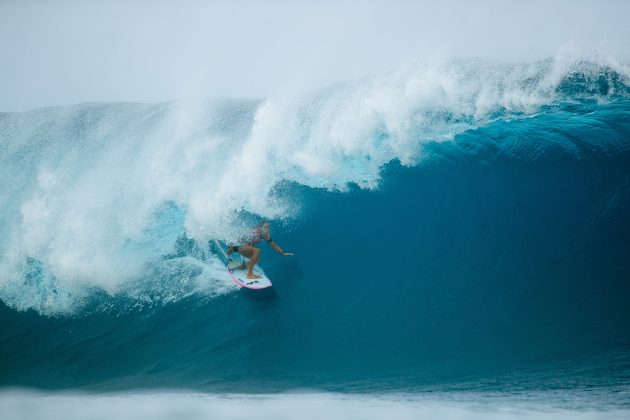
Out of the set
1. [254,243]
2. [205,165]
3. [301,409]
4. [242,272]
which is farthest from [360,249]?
[205,165]

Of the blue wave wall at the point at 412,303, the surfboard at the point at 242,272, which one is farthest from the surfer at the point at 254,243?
the blue wave wall at the point at 412,303

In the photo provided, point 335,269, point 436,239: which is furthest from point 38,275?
point 436,239

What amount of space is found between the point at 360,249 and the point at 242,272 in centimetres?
249

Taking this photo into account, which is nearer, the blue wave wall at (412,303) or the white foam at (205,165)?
the blue wave wall at (412,303)

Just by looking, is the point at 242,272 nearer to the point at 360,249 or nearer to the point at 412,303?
the point at 360,249

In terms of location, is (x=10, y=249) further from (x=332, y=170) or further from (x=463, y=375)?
(x=463, y=375)

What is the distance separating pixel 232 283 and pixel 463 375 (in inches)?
170

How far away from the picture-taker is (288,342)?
6.03 meters

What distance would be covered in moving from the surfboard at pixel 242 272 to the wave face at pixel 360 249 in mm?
224

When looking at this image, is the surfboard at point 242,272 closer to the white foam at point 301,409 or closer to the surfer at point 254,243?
the surfer at point 254,243

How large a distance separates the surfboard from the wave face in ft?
0.74

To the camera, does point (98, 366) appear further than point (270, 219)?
No

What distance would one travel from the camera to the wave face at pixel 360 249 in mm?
5676

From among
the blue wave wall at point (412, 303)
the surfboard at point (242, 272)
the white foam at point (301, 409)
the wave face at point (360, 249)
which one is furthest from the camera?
the surfboard at point (242, 272)
